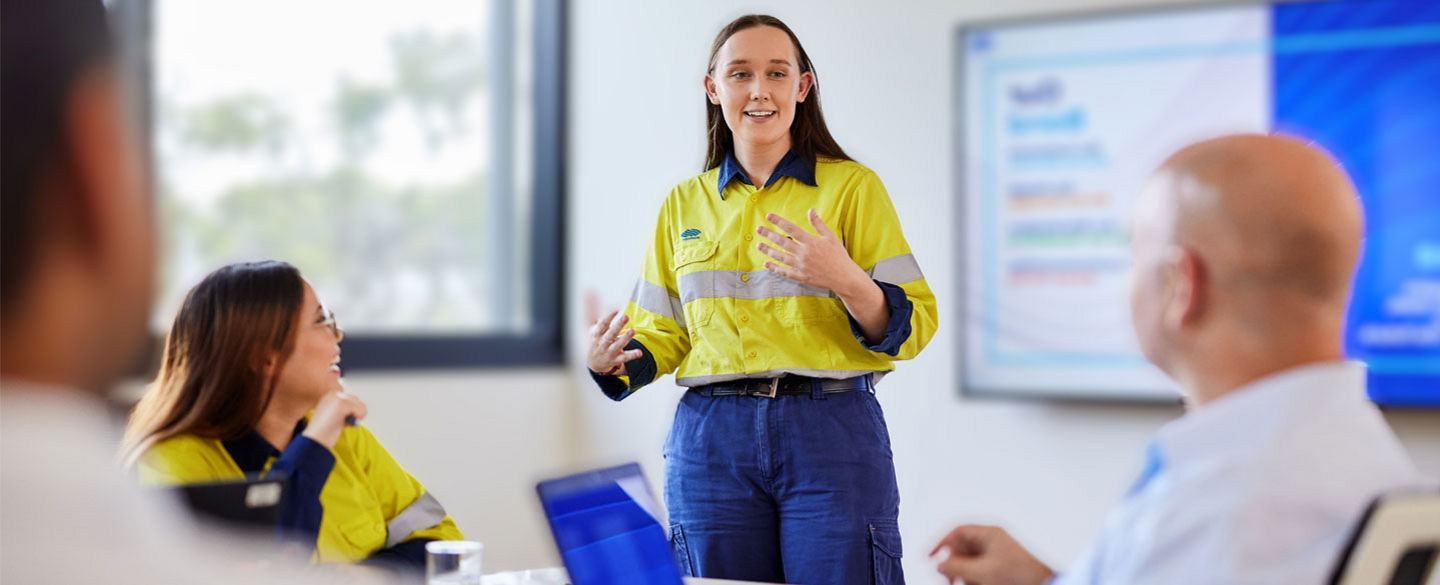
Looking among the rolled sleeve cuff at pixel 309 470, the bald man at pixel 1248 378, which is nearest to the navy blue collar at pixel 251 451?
the rolled sleeve cuff at pixel 309 470

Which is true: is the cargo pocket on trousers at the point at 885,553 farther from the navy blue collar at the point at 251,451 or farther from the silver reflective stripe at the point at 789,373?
the navy blue collar at the point at 251,451

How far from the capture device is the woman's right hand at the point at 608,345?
1.91m

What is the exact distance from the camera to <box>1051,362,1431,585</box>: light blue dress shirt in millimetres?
844

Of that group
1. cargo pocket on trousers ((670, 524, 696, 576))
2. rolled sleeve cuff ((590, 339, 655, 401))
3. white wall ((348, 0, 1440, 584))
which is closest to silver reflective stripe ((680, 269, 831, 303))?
rolled sleeve cuff ((590, 339, 655, 401))

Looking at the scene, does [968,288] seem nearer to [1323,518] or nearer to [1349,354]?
[1349,354]

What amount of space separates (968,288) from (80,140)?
3238mm

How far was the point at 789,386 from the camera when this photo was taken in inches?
75.8

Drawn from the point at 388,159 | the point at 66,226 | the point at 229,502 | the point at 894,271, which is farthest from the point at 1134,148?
the point at 66,226

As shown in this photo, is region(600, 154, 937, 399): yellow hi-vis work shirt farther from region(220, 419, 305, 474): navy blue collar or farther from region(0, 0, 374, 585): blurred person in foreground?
region(0, 0, 374, 585): blurred person in foreground

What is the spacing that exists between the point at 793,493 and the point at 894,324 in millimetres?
306

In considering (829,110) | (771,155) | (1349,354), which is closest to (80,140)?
(771,155)

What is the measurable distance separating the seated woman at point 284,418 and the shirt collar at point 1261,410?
3.24 feet

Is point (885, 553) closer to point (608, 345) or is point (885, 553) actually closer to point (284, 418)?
point (608, 345)

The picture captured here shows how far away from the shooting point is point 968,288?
3.45 meters
